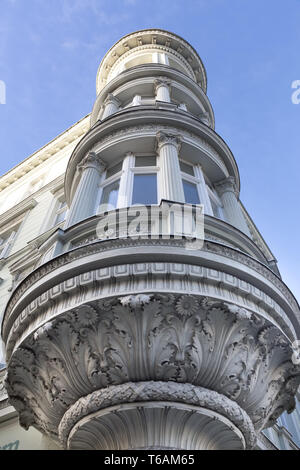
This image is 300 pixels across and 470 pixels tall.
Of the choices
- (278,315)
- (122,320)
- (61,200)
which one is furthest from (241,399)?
(61,200)

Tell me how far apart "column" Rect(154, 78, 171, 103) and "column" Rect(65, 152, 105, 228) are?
3.76m

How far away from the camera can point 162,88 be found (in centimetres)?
1162

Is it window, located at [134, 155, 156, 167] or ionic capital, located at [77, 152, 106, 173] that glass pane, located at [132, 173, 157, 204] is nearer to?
window, located at [134, 155, 156, 167]

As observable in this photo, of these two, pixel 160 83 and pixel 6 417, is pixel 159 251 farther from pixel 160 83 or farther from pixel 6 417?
pixel 160 83

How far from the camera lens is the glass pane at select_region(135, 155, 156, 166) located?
8141 mm

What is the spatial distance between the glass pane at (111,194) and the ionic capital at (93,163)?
613 mm

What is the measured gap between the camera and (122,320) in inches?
180

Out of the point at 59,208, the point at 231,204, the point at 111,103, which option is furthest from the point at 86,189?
the point at 59,208

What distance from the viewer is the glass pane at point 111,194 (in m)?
7.50

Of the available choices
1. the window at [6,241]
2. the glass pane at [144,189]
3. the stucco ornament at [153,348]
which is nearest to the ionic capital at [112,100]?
the glass pane at [144,189]

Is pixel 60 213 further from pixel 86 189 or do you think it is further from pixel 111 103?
pixel 86 189

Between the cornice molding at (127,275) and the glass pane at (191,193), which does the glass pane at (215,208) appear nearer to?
the glass pane at (191,193)

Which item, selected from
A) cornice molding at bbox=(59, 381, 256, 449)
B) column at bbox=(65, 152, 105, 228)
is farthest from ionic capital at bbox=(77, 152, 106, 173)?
cornice molding at bbox=(59, 381, 256, 449)

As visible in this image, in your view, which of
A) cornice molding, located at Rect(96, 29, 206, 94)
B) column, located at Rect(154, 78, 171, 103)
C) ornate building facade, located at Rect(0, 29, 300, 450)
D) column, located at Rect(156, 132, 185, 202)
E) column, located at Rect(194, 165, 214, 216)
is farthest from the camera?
cornice molding, located at Rect(96, 29, 206, 94)
